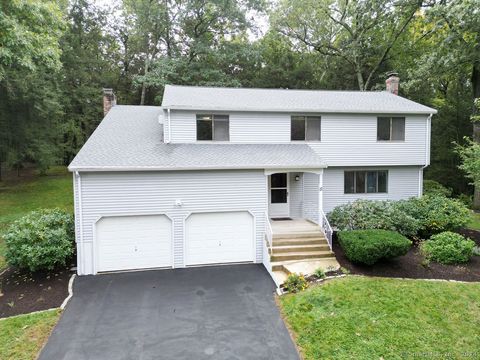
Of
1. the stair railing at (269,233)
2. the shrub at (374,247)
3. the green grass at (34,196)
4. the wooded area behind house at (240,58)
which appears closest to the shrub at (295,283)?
the stair railing at (269,233)

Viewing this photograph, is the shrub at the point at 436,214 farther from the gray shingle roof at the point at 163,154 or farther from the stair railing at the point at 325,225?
the gray shingle roof at the point at 163,154

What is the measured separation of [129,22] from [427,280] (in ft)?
98.5

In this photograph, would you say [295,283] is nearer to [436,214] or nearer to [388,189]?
[436,214]

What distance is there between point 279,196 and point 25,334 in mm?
9314

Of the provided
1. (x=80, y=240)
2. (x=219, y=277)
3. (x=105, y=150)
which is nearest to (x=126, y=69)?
(x=105, y=150)

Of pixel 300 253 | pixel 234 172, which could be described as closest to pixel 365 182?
pixel 300 253

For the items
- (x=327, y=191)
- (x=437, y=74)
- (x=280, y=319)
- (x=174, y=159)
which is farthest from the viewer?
(x=437, y=74)

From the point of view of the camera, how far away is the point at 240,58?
83.1ft

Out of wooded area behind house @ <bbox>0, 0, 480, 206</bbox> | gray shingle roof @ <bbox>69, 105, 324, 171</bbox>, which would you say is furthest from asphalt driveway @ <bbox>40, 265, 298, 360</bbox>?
wooded area behind house @ <bbox>0, 0, 480, 206</bbox>

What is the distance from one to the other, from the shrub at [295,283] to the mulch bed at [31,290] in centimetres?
591

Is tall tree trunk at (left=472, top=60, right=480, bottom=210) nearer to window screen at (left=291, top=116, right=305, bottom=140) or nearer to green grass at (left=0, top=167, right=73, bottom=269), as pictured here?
window screen at (left=291, top=116, right=305, bottom=140)

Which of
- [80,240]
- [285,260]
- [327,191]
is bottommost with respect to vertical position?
[285,260]

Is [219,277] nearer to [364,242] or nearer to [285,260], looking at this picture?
[285,260]

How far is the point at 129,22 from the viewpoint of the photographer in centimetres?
2648
